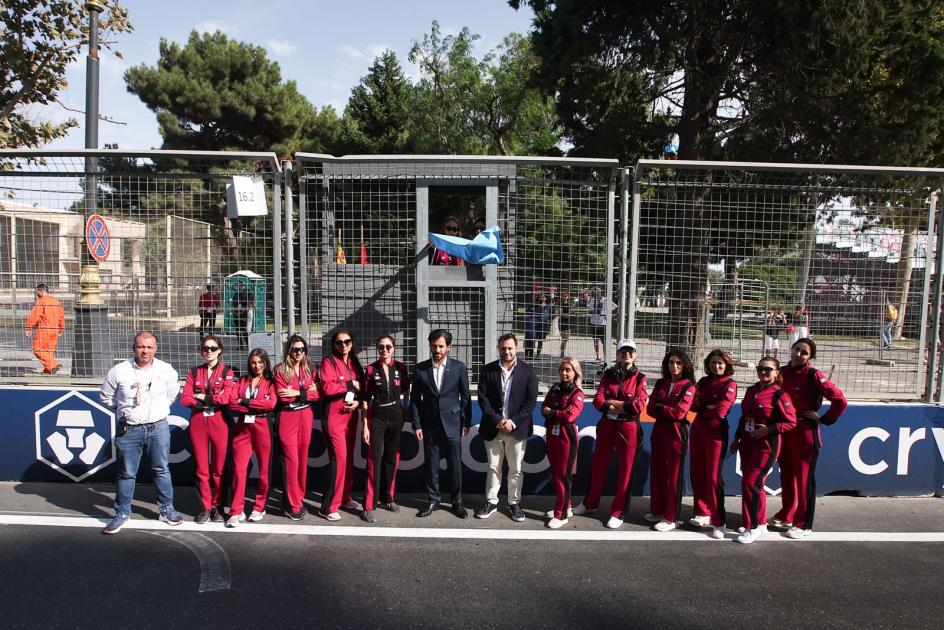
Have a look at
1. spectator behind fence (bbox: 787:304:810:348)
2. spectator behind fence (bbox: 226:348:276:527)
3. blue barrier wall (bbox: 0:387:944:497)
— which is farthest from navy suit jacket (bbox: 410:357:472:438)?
spectator behind fence (bbox: 787:304:810:348)

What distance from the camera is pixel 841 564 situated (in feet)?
14.5

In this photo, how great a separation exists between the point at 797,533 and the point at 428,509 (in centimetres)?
314

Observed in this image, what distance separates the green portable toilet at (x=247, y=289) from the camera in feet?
18.9

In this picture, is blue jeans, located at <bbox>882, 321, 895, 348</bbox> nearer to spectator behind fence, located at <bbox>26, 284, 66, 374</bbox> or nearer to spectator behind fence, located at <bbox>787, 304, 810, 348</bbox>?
spectator behind fence, located at <bbox>787, 304, 810, 348</bbox>

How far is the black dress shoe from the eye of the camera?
5291 mm

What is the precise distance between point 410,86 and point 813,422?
27.5 m

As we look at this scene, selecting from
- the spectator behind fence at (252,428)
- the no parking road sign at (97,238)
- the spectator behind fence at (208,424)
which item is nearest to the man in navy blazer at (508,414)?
the spectator behind fence at (252,428)

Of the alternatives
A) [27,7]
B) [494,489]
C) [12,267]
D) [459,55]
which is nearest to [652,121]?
[494,489]

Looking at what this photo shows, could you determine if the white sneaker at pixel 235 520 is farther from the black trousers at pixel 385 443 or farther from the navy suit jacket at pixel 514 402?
the navy suit jacket at pixel 514 402

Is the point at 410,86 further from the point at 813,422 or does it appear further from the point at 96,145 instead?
the point at 813,422

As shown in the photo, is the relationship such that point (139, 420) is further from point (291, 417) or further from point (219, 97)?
point (219, 97)

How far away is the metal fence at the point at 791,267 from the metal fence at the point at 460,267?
1.79 feet

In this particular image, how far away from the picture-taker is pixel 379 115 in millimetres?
30500

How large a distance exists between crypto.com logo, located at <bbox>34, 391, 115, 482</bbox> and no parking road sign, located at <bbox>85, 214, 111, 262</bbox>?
4.58ft
